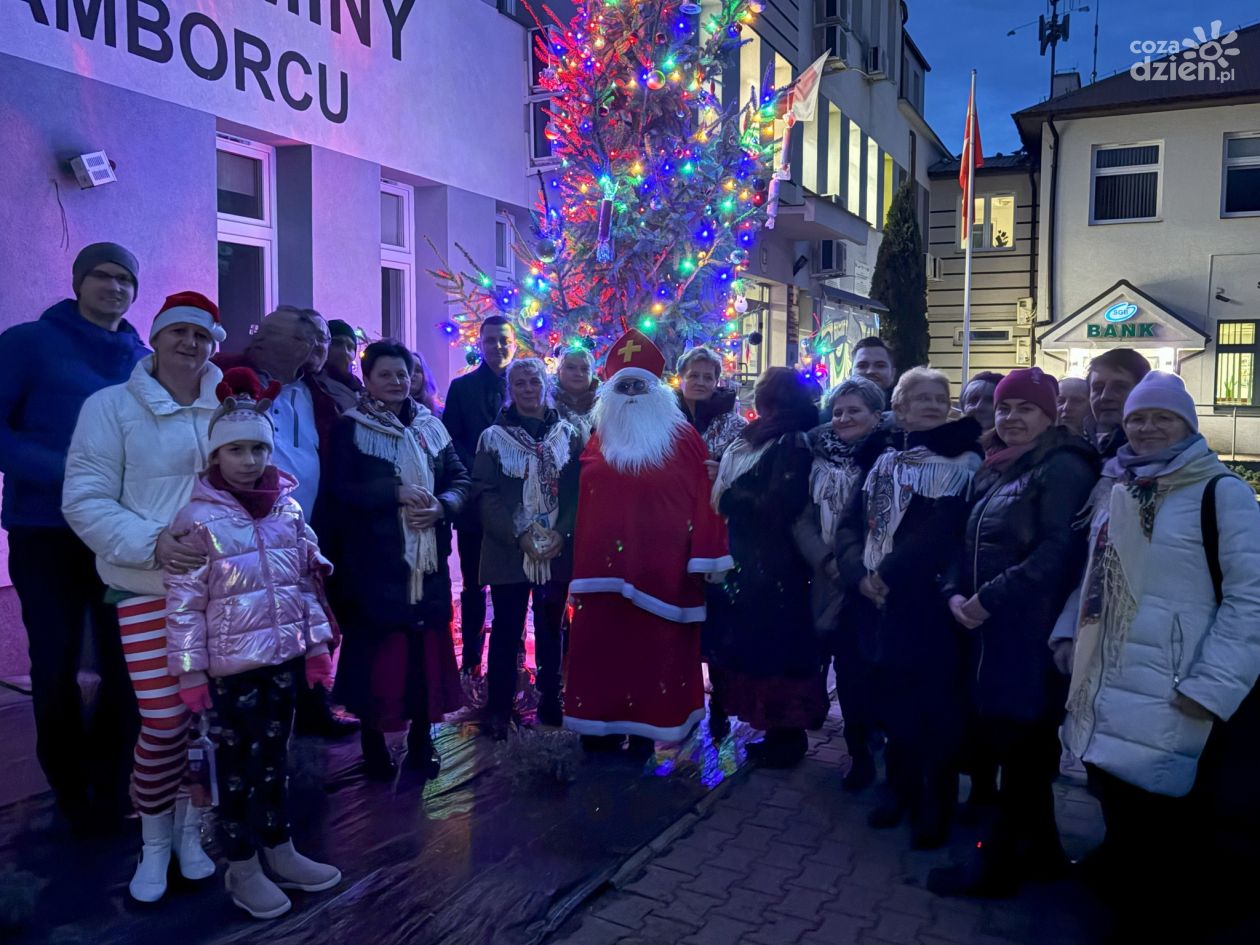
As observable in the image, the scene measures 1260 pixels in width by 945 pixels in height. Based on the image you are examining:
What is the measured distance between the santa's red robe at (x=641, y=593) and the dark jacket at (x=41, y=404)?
2.22m

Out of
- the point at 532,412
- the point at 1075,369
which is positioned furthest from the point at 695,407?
the point at 1075,369

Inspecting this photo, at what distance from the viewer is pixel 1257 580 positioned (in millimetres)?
2871

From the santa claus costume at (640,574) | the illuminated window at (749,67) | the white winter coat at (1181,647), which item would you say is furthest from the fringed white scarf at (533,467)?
the illuminated window at (749,67)

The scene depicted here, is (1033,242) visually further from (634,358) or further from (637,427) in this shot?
(637,427)

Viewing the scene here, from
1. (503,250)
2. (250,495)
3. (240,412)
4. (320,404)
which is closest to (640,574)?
(320,404)

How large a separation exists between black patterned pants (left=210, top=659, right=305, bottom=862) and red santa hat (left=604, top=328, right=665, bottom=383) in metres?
2.27

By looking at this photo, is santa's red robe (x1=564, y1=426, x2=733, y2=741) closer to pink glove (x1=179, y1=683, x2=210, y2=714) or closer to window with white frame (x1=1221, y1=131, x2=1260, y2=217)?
pink glove (x1=179, y1=683, x2=210, y2=714)

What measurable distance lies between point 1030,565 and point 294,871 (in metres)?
2.85

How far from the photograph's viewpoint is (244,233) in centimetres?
782

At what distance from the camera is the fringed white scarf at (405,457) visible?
4371 mm

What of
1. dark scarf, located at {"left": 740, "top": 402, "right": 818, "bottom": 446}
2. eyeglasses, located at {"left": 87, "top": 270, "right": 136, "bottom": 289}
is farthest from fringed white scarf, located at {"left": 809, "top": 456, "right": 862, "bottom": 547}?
eyeglasses, located at {"left": 87, "top": 270, "right": 136, "bottom": 289}

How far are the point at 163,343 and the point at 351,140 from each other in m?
5.61

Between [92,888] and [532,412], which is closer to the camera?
[92,888]

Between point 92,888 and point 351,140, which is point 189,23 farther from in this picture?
point 92,888
